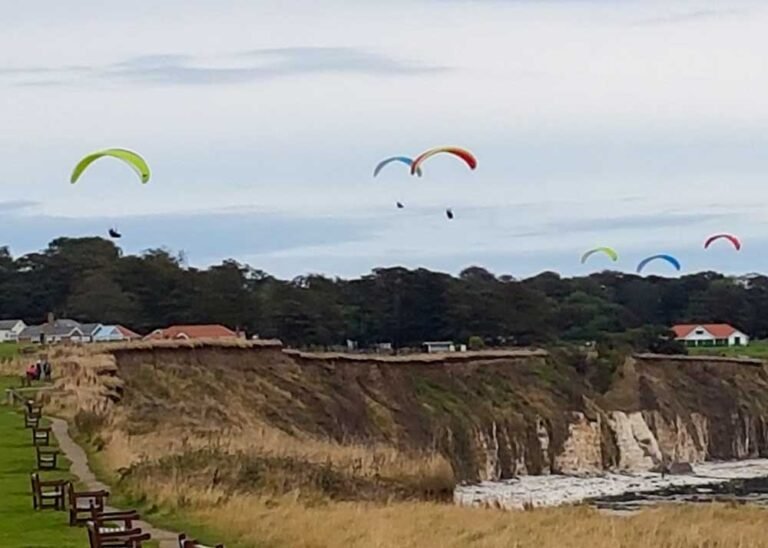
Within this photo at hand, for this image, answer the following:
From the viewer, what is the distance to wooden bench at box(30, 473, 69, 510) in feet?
91.2

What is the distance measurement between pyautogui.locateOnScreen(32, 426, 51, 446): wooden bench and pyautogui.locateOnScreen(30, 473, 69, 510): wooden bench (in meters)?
9.83

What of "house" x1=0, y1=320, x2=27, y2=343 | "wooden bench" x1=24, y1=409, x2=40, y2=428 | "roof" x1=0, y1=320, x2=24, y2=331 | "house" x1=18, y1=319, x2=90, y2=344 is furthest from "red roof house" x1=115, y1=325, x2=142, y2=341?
"wooden bench" x1=24, y1=409, x2=40, y2=428

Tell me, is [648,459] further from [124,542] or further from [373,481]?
[124,542]

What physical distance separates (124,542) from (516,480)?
60.1 m

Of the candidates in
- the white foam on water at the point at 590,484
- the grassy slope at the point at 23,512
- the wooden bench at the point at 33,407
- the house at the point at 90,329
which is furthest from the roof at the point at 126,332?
the grassy slope at the point at 23,512

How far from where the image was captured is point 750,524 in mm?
27312

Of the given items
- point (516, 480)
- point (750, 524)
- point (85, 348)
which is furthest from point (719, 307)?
point (750, 524)

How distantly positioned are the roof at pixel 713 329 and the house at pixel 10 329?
182 feet

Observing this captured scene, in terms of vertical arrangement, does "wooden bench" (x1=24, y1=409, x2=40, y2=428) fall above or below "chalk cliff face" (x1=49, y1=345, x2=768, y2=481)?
below

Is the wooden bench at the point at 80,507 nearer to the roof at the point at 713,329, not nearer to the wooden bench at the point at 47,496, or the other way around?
the wooden bench at the point at 47,496

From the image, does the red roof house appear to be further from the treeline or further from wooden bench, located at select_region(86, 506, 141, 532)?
wooden bench, located at select_region(86, 506, 141, 532)

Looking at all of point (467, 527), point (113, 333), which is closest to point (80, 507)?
point (467, 527)

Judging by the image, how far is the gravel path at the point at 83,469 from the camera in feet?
80.4

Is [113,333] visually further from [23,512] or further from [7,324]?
[23,512]
